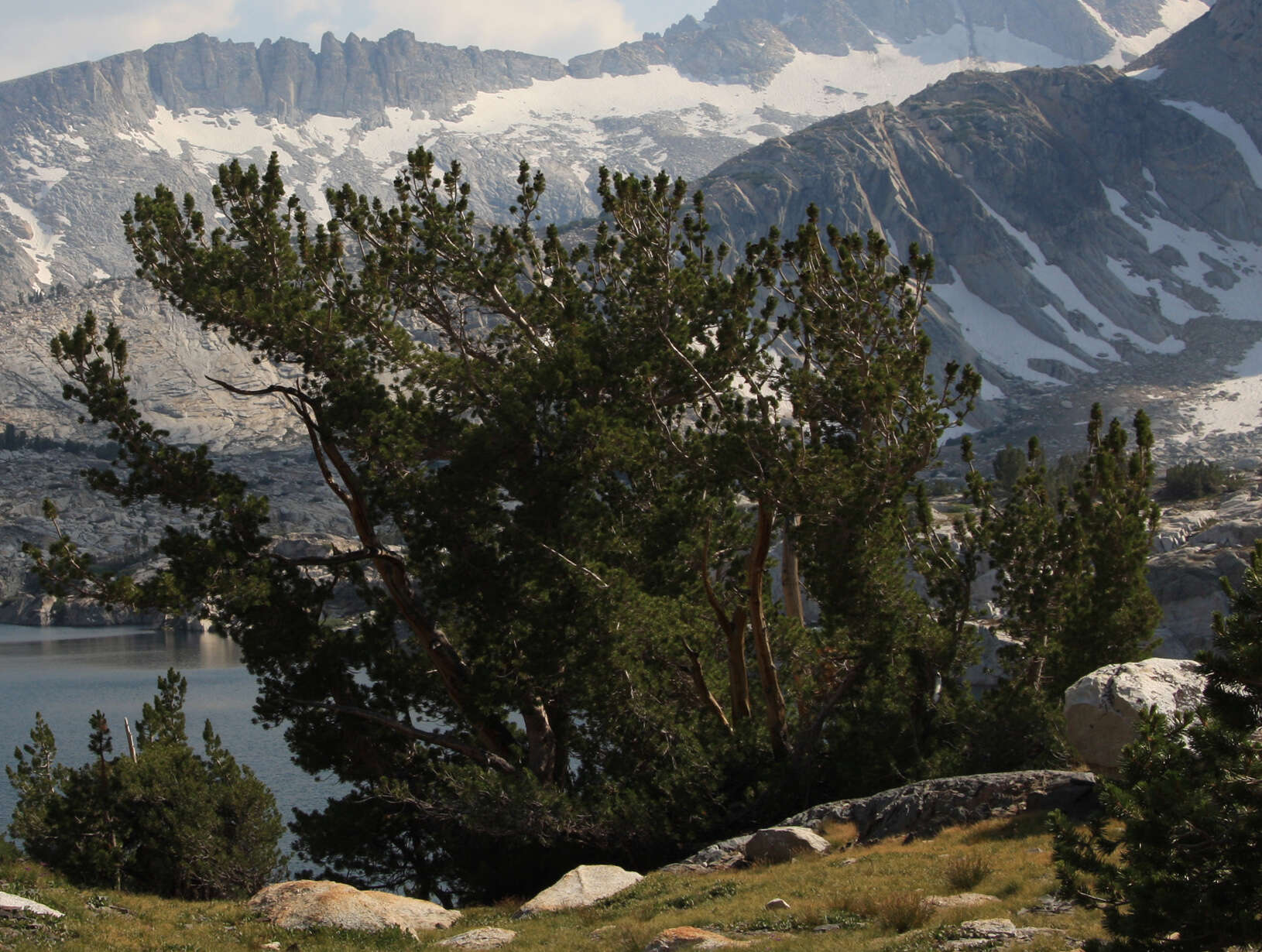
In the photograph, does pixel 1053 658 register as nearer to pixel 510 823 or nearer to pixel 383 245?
pixel 510 823

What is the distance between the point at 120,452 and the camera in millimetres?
22703

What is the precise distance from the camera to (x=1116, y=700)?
17359mm

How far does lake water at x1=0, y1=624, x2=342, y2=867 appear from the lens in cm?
4275

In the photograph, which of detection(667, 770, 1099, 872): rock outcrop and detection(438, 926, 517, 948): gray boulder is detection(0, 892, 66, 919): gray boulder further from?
detection(667, 770, 1099, 872): rock outcrop

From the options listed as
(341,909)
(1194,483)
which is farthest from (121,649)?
(1194,483)

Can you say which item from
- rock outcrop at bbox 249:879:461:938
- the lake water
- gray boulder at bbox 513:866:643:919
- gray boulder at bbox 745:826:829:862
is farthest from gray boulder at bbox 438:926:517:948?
the lake water

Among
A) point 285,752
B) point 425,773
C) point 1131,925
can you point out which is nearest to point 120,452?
point 425,773

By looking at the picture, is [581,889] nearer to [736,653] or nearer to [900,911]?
[900,911]

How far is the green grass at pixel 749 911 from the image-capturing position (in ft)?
42.1

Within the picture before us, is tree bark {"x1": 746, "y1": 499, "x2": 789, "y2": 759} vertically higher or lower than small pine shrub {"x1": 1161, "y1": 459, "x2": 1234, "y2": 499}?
higher

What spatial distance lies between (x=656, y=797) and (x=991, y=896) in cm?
1070

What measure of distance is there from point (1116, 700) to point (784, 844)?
5.62 m

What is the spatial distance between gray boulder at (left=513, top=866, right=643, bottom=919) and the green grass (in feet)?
1.40

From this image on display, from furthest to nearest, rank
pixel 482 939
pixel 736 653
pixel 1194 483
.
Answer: pixel 1194 483 → pixel 736 653 → pixel 482 939
